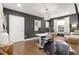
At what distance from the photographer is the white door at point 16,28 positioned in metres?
1.83

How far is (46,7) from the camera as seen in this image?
1873mm

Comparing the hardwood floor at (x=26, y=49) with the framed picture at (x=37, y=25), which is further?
the framed picture at (x=37, y=25)

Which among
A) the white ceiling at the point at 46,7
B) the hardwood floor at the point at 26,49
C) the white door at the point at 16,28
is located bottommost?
the hardwood floor at the point at 26,49

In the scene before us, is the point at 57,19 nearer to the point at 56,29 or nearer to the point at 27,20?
the point at 56,29

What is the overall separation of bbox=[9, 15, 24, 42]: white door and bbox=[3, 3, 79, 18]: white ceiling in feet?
0.55

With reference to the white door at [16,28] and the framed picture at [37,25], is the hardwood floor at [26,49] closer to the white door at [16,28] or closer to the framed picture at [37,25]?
the white door at [16,28]

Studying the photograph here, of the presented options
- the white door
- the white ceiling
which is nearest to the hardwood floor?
the white door

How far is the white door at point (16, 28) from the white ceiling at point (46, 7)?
0.17 metres

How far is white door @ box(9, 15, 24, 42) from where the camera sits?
71.9 inches

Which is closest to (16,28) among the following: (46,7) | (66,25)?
(46,7)

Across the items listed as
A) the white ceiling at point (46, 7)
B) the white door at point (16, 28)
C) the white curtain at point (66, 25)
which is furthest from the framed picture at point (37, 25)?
the white curtain at point (66, 25)

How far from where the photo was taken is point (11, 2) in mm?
1828
